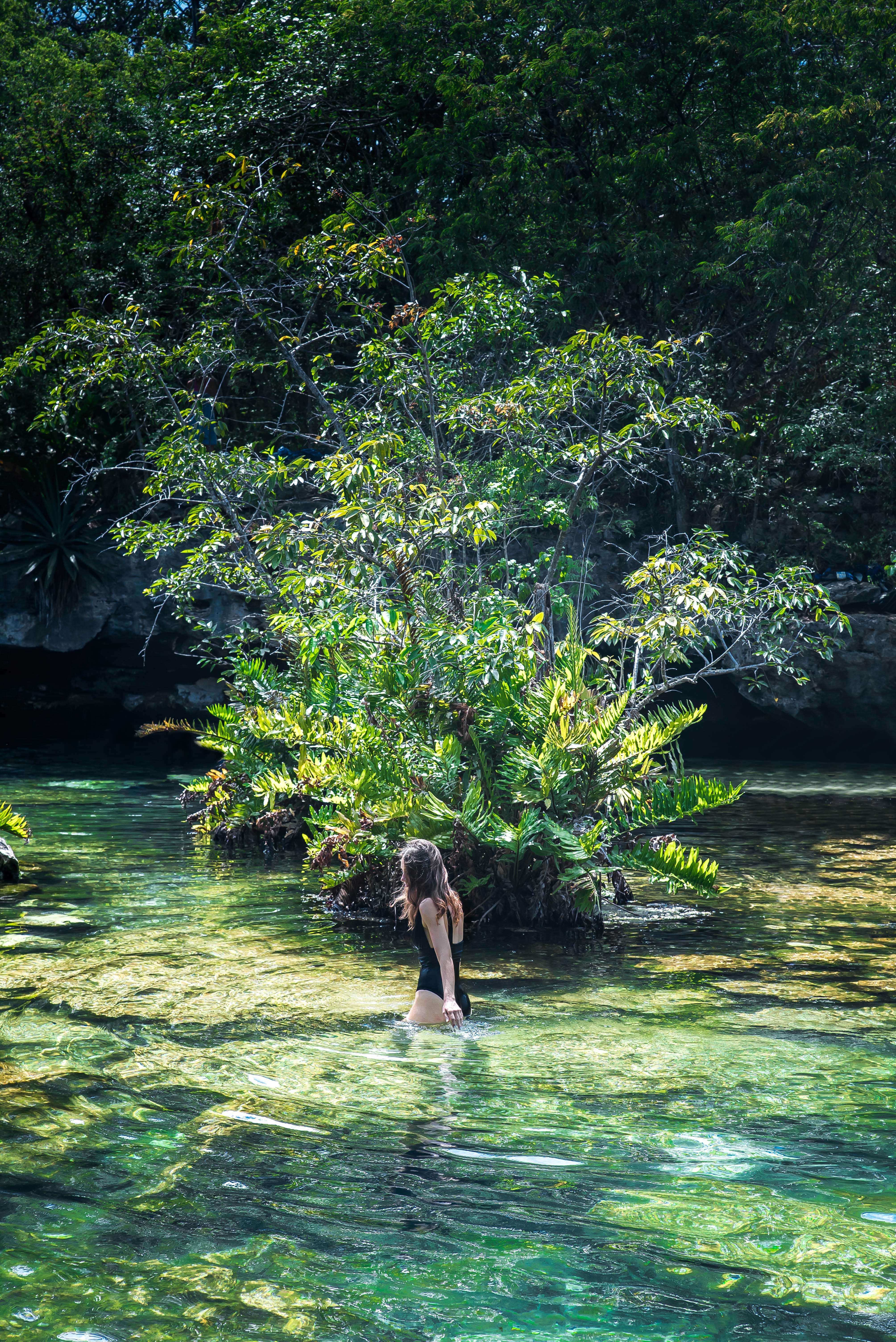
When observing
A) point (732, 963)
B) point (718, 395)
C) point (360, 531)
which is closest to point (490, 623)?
point (360, 531)

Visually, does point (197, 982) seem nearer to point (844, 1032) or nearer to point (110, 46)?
point (844, 1032)

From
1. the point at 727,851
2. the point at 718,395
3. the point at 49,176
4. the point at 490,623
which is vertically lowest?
the point at 727,851

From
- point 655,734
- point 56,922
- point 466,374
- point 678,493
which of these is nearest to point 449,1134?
point 655,734

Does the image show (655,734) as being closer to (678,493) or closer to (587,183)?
(678,493)

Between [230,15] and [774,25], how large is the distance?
35.5ft

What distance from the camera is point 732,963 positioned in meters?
7.40

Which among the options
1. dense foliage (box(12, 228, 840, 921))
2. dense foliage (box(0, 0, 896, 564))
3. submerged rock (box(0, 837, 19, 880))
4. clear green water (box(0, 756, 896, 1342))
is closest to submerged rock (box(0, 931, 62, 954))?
clear green water (box(0, 756, 896, 1342))

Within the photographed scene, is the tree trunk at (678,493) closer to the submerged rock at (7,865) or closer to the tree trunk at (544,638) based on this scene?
the tree trunk at (544,638)

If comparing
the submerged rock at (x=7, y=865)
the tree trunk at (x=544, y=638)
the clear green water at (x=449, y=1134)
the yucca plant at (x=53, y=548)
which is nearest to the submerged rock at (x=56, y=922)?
the clear green water at (x=449, y=1134)

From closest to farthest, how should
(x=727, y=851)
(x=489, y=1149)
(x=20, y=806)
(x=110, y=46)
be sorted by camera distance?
(x=489, y=1149)
(x=727, y=851)
(x=20, y=806)
(x=110, y=46)

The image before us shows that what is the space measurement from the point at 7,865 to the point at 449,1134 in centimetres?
644

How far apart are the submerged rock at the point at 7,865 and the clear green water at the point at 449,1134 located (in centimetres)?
104

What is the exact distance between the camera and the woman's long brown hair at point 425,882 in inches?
234

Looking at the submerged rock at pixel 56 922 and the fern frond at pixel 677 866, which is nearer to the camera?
the fern frond at pixel 677 866
